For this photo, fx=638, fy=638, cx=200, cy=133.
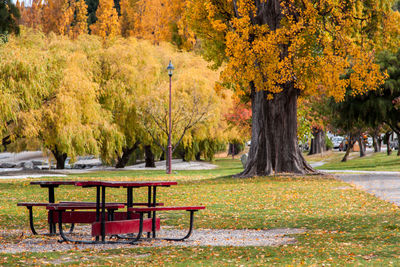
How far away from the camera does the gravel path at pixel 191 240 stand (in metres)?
9.44

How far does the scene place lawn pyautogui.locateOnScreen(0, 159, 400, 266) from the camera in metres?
8.04

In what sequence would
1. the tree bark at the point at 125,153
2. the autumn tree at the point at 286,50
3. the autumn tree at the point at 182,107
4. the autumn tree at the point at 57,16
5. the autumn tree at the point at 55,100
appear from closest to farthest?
1. the autumn tree at the point at 286,50
2. the autumn tree at the point at 55,100
3. the autumn tree at the point at 182,107
4. the tree bark at the point at 125,153
5. the autumn tree at the point at 57,16

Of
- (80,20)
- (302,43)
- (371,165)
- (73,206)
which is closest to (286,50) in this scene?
(302,43)

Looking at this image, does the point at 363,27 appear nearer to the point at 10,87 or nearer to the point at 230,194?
the point at 230,194

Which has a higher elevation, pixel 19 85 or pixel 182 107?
pixel 19 85

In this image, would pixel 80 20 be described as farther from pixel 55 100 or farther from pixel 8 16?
pixel 8 16

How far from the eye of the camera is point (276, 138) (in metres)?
27.8

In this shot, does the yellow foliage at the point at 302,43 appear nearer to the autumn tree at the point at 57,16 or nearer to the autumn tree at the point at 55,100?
the autumn tree at the point at 55,100

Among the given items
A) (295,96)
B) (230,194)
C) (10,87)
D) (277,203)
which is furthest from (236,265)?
(10,87)

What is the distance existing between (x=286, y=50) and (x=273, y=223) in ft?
51.9

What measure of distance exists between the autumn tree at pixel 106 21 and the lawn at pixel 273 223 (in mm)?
49321

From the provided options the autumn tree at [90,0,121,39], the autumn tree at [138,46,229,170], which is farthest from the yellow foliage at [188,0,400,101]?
the autumn tree at [90,0,121,39]

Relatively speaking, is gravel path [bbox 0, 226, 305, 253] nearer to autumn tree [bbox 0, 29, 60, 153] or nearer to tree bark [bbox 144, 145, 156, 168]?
autumn tree [bbox 0, 29, 60, 153]

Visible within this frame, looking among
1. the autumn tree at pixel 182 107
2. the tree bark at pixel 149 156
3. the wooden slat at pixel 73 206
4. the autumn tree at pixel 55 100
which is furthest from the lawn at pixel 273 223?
the tree bark at pixel 149 156
